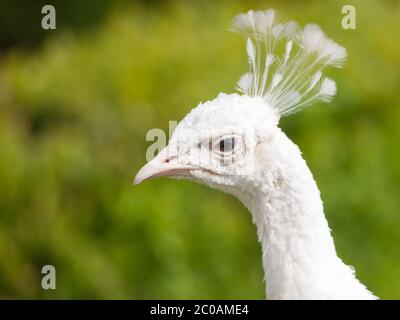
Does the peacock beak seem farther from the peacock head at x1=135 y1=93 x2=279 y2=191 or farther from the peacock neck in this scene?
the peacock neck

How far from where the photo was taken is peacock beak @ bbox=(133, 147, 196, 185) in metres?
1.99

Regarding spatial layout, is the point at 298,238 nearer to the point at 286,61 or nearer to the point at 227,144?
the point at 227,144

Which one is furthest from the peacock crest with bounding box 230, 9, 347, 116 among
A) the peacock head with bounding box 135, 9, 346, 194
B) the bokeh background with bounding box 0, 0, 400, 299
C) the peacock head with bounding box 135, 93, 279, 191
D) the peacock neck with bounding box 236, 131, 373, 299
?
the bokeh background with bounding box 0, 0, 400, 299

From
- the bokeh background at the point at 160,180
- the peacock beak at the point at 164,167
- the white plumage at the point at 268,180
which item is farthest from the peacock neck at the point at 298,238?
the bokeh background at the point at 160,180

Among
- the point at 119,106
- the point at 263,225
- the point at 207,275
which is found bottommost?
the point at 263,225

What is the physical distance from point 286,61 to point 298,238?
0.45 metres

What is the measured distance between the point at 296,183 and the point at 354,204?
2.06m

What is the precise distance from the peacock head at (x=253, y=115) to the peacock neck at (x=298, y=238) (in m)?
0.04

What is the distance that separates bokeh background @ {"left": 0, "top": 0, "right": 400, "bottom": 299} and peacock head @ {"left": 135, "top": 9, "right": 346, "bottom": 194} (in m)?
1.77

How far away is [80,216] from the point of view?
3996 millimetres

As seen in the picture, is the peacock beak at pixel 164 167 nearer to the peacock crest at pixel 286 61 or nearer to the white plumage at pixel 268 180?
the white plumage at pixel 268 180
